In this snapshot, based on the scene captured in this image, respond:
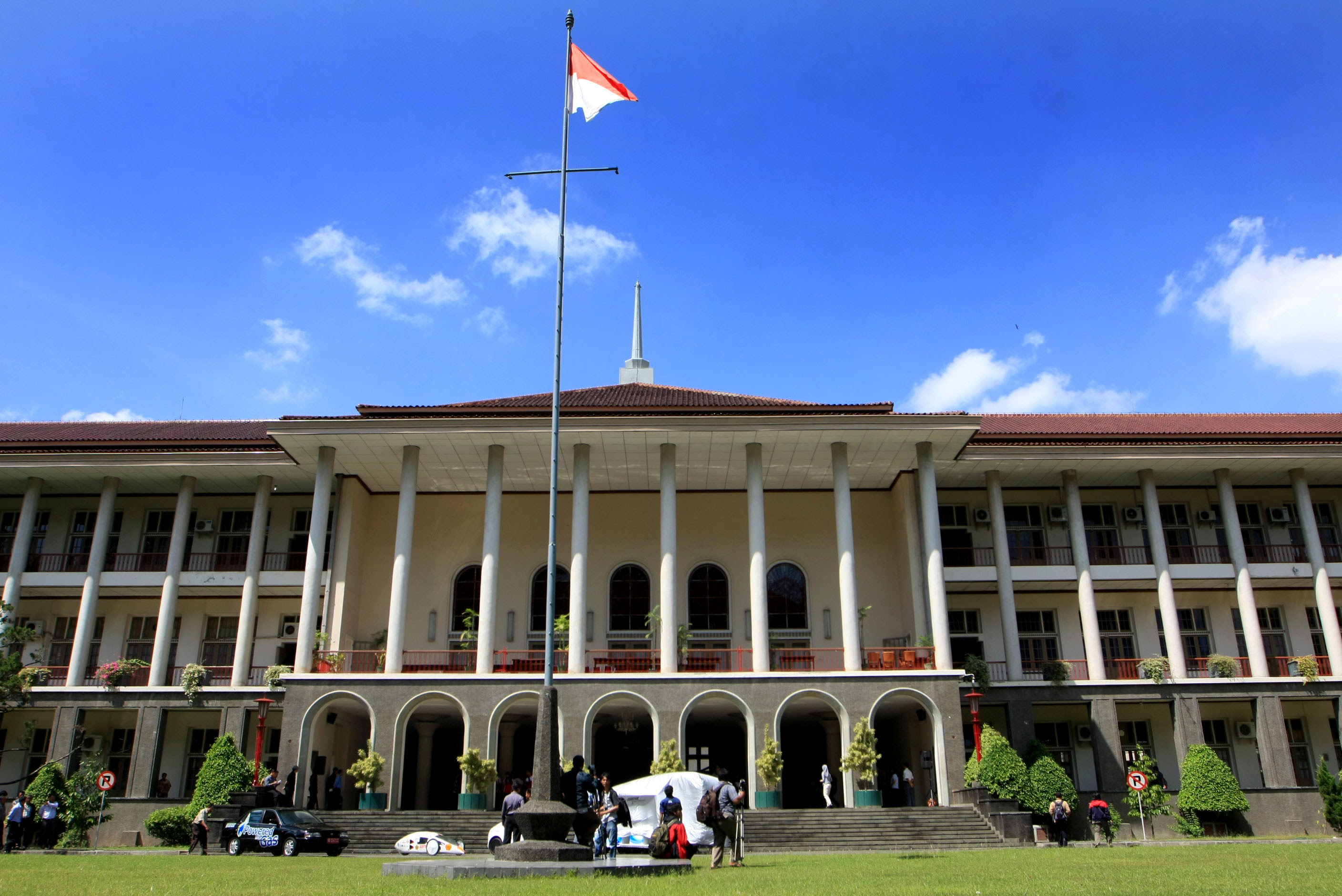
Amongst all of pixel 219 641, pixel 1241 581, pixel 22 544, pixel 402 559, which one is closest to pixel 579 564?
pixel 402 559

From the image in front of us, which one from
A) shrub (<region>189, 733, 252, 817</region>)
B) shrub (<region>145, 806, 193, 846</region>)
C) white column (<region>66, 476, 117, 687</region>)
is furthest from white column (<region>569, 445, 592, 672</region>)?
white column (<region>66, 476, 117, 687</region>)

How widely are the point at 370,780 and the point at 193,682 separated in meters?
7.42

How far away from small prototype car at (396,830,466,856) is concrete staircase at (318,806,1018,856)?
456mm

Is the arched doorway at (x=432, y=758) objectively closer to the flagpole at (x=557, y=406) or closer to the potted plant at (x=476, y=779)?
the potted plant at (x=476, y=779)

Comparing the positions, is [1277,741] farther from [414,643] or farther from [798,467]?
[414,643]

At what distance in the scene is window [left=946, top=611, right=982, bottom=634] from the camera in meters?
31.0

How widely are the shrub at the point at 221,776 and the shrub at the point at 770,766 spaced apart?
11939 millimetres

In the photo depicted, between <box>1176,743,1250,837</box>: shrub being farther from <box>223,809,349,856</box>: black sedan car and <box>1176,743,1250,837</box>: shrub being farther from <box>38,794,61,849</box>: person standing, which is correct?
<box>38,794,61,849</box>: person standing

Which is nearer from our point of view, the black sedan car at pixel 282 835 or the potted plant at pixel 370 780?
the black sedan car at pixel 282 835

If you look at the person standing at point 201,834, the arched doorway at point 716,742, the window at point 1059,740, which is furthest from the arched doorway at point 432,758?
the window at point 1059,740

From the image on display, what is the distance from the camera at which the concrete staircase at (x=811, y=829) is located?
69.7 ft

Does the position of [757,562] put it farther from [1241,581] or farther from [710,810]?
[1241,581]

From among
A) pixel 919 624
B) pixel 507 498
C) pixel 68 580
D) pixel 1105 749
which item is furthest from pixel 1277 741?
pixel 68 580

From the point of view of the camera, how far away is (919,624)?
2852 centimetres
